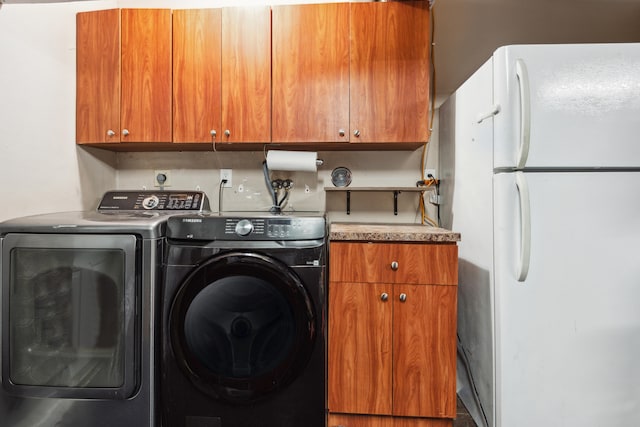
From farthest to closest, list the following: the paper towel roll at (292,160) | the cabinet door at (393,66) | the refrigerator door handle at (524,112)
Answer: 1. the paper towel roll at (292,160)
2. the cabinet door at (393,66)
3. the refrigerator door handle at (524,112)

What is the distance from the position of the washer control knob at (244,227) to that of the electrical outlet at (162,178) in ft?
3.43

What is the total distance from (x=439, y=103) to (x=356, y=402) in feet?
5.96

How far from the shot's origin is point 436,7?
207 centimetres

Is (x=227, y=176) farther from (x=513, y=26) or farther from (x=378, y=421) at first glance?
(x=513, y=26)

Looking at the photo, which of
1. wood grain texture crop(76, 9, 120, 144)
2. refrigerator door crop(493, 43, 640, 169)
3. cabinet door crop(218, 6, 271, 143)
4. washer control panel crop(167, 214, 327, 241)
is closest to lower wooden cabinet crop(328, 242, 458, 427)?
washer control panel crop(167, 214, 327, 241)

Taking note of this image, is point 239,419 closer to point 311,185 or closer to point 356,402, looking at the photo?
point 356,402

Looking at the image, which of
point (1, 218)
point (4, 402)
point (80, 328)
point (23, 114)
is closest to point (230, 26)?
point (23, 114)

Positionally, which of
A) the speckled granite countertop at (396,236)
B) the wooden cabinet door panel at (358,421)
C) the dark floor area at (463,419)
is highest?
the speckled granite countertop at (396,236)

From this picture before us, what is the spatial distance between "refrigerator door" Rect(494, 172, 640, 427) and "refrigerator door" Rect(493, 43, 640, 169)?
0.07m

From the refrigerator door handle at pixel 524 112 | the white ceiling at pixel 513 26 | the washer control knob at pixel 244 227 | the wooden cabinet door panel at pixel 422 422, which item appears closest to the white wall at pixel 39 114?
the washer control knob at pixel 244 227

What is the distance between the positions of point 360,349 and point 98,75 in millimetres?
2070

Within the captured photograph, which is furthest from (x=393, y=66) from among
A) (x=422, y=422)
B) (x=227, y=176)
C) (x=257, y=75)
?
(x=422, y=422)

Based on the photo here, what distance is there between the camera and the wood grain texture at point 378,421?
1394mm

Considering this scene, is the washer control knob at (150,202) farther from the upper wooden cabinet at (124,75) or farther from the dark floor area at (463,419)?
the dark floor area at (463,419)
